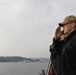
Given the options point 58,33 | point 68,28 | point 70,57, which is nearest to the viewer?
point 70,57

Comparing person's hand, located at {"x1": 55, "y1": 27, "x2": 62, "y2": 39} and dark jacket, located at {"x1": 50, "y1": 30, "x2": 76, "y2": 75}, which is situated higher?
person's hand, located at {"x1": 55, "y1": 27, "x2": 62, "y2": 39}

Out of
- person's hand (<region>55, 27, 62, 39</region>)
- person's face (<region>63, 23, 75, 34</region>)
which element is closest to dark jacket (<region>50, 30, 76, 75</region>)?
person's face (<region>63, 23, 75, 34</region>)

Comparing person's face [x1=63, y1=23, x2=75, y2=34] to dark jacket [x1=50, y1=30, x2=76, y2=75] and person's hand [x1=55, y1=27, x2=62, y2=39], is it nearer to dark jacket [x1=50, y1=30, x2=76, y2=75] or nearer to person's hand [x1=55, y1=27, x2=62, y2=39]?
dark jacket [x1=50, y1=30, x2=76, y2=75]

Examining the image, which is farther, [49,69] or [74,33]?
[49,69]

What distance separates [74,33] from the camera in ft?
13.6

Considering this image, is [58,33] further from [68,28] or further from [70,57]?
[70,57]

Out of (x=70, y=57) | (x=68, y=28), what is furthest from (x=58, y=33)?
(x=70, y=57)

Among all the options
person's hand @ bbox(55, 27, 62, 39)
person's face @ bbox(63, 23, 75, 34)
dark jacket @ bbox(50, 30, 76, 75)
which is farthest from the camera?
person's hand @ bbox(55, 27, 62, 39)

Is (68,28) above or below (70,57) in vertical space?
above

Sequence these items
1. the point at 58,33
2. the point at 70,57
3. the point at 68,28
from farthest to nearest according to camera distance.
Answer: the point at 58,33, the point at 68,28, the point at 70,57

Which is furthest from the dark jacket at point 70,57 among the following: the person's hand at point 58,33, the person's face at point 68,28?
the person's hand at point 58,33

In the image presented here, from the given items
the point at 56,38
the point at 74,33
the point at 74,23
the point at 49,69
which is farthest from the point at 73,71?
the point at 49,69

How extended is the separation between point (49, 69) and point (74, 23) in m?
1.87

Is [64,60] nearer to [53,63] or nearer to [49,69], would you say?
[53,63]
